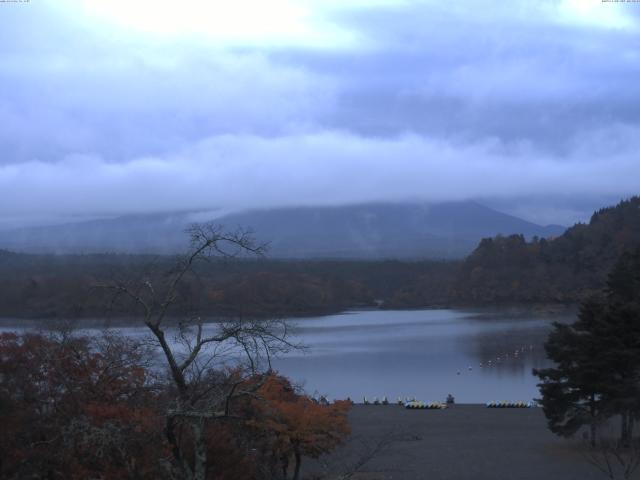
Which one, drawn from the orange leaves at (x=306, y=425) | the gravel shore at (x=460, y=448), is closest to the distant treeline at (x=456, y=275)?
the gravel shore at (x=460, y=448)

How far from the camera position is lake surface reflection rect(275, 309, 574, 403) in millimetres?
24188

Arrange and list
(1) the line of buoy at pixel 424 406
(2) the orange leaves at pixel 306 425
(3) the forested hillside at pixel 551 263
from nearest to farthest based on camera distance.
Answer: (2) the orange leaves at pixel 306 425 → (1) the line of buoy at pixel 424 406 → (3) the forested hillside at pixel 551 263

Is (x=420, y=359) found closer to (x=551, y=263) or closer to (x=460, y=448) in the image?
(x=460, y=448)

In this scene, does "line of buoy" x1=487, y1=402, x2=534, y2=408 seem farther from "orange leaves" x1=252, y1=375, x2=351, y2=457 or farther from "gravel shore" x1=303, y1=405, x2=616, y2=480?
"orange leaves" x1=252, y1=375, x2=351, y2=457

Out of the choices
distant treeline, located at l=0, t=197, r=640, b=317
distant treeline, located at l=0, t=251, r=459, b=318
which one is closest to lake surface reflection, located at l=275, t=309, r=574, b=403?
distant treeline, located at l=0, t=251, r=459, b=318

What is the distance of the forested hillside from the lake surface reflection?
1601cm

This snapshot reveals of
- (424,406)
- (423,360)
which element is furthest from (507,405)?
(423,360)

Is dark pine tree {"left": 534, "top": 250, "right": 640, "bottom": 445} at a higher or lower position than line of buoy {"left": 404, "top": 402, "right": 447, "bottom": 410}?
higher

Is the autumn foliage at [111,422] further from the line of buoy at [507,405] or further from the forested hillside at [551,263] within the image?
the forested hillside at [551,263]

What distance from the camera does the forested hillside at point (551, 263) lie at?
2527 inches

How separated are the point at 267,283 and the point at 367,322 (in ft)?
33.9

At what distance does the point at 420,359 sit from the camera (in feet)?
102

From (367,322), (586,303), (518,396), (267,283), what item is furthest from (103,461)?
(267,283)

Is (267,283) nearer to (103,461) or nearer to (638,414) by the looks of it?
(638,414)
